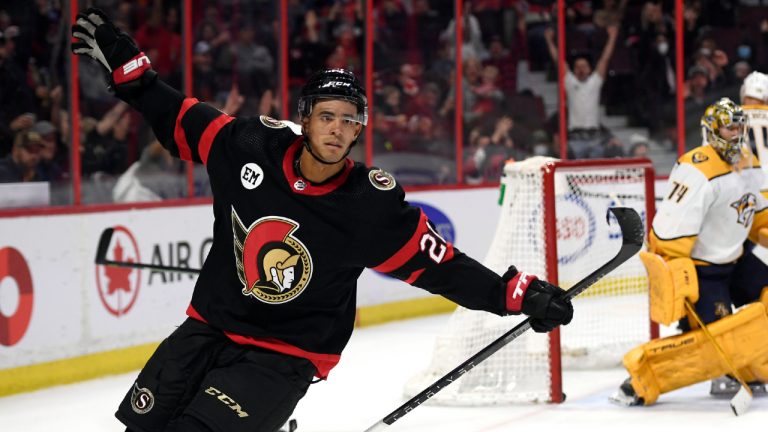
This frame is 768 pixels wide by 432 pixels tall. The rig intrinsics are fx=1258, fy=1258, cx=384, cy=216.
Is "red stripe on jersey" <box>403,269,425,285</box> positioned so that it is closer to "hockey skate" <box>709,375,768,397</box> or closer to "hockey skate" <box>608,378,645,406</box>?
"hockey skate" <box>608,378,645,406</box>

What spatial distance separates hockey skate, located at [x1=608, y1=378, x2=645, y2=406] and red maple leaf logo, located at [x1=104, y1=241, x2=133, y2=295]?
232cm

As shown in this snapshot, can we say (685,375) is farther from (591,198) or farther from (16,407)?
(16,407)

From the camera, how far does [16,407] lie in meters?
5.09

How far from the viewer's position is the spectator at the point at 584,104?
30.3 ft

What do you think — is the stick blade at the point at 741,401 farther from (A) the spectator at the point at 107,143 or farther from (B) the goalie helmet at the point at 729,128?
(A) the spectator at the point at 107,143

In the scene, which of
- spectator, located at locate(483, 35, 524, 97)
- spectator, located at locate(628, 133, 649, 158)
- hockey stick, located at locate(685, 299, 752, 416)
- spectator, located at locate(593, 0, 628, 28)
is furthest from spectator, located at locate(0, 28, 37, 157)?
spectator, located at locate(628, 133, 649, 158)

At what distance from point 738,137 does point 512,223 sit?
96cm

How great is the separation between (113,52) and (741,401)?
2857 mm

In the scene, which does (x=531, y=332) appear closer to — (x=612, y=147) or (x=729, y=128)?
(x=729, y=128)

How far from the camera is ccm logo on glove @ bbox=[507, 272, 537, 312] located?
2.89 metres

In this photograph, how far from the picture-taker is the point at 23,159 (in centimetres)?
563

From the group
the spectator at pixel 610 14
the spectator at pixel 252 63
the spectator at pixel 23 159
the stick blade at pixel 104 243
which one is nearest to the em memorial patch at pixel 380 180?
the stick blade at pixel 104 243

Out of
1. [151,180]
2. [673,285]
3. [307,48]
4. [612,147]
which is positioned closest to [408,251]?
[673,285]

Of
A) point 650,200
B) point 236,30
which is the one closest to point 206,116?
point 650,200
